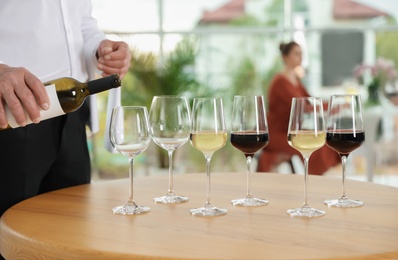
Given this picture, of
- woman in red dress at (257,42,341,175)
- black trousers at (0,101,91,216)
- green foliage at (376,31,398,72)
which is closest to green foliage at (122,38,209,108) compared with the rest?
woman in red dress at (257,42,341,175)

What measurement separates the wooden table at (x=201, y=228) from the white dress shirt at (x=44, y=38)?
52cm

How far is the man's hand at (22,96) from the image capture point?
1639 millimetres

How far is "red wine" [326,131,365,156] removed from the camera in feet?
5.96

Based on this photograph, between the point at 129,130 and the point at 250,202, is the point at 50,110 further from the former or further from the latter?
the point at 250,202

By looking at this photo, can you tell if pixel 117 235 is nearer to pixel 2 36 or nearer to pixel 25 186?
pixel 25 186

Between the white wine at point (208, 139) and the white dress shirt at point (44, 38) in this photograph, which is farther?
the white dress shirt at point (44, 38)

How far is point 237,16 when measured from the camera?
860cm

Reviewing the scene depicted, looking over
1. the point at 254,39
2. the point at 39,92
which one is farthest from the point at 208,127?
the point at 254,39

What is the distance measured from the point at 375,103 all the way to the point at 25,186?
18.3 feet

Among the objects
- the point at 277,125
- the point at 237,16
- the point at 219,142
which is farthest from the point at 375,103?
the point at 219,142

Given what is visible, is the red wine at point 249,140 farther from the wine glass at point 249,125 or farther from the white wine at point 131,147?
the white wine at point 131,147

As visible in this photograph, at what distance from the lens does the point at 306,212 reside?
5.51 feet

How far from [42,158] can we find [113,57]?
16.6 inches

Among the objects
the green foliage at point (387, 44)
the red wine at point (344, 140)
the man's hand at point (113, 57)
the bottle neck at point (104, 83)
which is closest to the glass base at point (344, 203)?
the red wine at point (344, 140)
